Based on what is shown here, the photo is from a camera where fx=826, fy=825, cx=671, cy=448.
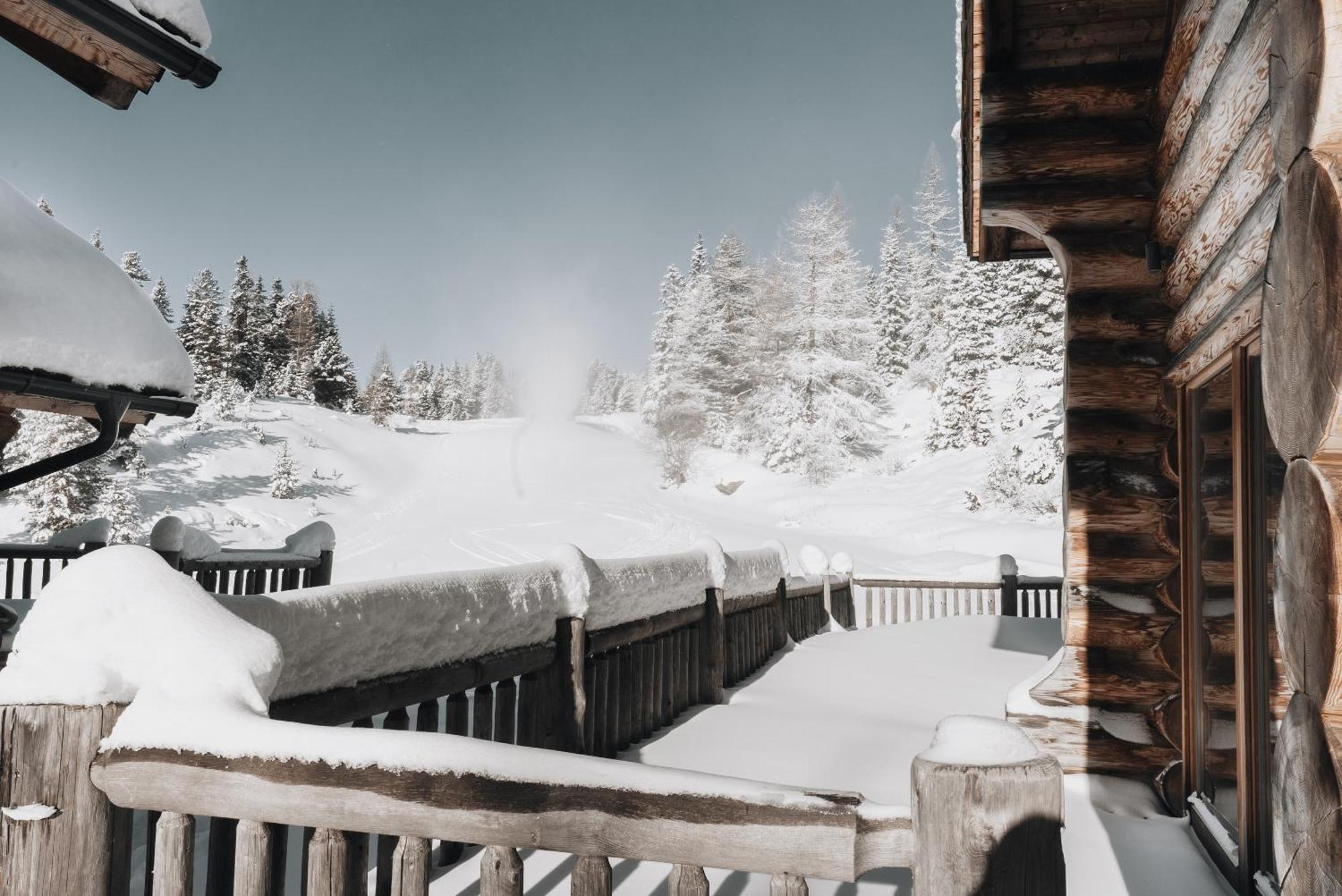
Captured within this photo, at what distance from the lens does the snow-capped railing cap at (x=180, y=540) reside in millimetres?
6750

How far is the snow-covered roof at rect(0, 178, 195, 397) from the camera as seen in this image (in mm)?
4121

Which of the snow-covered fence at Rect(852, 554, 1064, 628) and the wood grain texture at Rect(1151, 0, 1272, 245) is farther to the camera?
the snow-covered fence at Rect(852, 554, 1064, 628)

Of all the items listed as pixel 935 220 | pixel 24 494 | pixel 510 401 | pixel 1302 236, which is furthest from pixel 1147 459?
pixel 510 401

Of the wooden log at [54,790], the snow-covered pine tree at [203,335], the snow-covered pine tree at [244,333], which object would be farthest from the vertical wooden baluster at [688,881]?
the snow-covered pine tree at [244,333]

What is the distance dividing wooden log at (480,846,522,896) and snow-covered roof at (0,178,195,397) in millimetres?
4042

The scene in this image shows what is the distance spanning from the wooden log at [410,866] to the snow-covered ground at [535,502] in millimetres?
11088

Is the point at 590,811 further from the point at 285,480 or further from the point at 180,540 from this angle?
the point at 285,480

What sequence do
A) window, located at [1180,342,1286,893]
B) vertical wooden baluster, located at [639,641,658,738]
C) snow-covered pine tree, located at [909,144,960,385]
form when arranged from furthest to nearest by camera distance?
snow-covered pine tree, located at [909,144,960,385], vertical wooden baluster, located at [639,641,658,738], window, located at [1180,342,1286,893]

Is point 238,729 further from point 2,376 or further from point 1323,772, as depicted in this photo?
point 2,376

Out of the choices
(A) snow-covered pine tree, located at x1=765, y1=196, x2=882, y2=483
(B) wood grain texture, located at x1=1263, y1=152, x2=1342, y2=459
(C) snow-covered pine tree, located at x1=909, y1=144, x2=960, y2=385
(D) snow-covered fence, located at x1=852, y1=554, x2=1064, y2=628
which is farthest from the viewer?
(C) snow-covered pine tree, located at x1=909, y1=144, x2=960, y2=385

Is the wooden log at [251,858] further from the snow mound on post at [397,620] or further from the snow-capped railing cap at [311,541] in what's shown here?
the snow-capped railing cap at [311,541]

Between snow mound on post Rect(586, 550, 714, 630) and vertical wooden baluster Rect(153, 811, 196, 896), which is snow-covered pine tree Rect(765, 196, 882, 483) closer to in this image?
snow mound on post Rect(586, 550, 714, 630)

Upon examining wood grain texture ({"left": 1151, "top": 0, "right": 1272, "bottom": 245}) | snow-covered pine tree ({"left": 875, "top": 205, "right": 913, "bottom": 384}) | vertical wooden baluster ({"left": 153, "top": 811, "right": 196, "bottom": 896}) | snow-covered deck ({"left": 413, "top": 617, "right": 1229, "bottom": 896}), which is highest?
snow-covered pine tree ({"left": 875, "top": 205, "right": 913, "bottom": 384})

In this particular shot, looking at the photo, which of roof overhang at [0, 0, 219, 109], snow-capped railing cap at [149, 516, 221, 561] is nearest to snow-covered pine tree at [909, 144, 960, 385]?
snow-capped railing cap at [149, 516, 221, 561]
